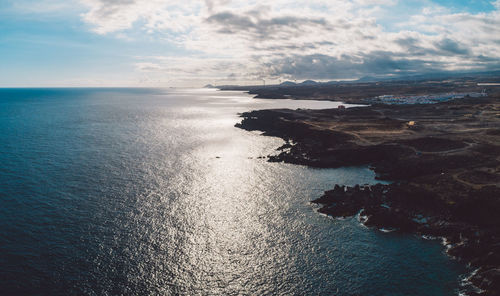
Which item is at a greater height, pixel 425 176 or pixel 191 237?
pixel 425 176

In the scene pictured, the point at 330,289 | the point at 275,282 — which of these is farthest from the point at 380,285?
the point at 275,282

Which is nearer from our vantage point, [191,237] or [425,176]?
[191,237]

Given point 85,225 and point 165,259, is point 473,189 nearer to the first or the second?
point 165,259

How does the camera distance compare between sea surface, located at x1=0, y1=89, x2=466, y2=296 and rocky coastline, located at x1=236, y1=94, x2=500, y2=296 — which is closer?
sea surface, located at x1=0, y1=89, x2=466, y2=296

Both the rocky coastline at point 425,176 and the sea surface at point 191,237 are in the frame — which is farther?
the rocky coastline at point 425,176
